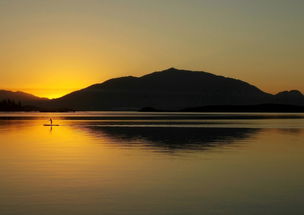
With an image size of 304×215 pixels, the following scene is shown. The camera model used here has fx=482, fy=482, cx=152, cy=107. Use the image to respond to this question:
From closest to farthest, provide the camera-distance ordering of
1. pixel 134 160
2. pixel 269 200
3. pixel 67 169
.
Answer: pixel 269 200
pixel 67 169
pixel 134 160

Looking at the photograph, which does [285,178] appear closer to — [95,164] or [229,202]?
[229,202]

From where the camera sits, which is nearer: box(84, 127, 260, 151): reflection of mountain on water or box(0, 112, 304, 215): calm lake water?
box(0, 112, 304, 215): calm lake water

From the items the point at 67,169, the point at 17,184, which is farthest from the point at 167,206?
the point at 67,169

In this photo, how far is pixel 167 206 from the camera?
19.6 m

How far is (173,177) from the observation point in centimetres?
2722

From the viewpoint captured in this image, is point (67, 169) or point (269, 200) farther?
point (67, 169)

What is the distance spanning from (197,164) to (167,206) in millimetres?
13448

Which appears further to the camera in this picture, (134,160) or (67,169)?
(134,160)

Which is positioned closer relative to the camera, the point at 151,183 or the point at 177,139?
the point at 151,183

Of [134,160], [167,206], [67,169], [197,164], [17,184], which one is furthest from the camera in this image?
[134,160]

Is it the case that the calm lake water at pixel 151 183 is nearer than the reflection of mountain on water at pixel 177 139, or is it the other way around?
the calm lake water at pixel 151 183

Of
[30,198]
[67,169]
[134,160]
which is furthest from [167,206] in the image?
[134,160]

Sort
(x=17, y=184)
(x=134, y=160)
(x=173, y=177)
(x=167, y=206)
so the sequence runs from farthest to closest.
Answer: (x=134, y=160) → (x=173, y=177) → (x=17, y=184) → (x=167, y=206)

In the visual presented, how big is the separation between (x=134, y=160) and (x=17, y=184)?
11983 millimetres
